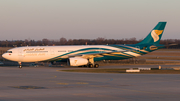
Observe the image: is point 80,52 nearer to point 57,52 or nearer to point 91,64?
point 91,64

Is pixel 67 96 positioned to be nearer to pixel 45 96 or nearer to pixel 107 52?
pixel 45 96

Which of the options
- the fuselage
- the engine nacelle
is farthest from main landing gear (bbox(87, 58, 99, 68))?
the engine nacelle

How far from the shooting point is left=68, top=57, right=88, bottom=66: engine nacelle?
4903 cm

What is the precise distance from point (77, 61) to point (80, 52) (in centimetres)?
382

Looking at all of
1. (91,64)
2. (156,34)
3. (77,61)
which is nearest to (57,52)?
(77,61)

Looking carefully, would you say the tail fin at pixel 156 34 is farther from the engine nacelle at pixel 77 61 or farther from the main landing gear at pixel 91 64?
the engine nacelle at pixel 77 61

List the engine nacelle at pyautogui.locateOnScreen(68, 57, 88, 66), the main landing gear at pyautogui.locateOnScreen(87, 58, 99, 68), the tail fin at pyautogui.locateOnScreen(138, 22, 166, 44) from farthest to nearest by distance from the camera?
the tail fin at pyautogui.locateOnScreen(138, 22, 166, 44) < the main landing gear at pyautogui.locateOnScreen(87, 58, 99, 68) < the engine nacelle at pyautogui.locateOnScreen(68, 57, 88, 66)

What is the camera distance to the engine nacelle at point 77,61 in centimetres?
4903

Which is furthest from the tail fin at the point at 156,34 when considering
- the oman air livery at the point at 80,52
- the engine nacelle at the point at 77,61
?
the engine nacelle at the point at 77,61

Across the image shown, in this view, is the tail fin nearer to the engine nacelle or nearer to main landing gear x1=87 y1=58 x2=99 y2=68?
main landing gear x1=87 y1=58 x2=99 y2=68

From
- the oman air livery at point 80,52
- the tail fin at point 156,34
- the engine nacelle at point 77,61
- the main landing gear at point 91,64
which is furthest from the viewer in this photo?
the tail fin at point 156,34

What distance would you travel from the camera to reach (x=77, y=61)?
162 ft

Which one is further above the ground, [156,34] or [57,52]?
[156,34]

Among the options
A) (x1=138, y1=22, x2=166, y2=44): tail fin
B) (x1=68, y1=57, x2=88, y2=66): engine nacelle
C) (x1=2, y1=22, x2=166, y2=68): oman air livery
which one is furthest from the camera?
(x1=138, y1=22, x2=166, y2=44): tail fin
